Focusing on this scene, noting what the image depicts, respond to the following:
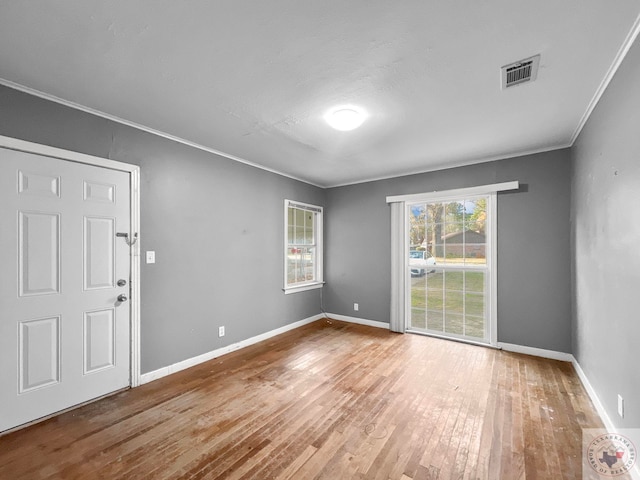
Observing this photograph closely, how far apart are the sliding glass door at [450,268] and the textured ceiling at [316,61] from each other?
1.32 m

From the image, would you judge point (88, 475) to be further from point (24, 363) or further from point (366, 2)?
point (366, 2)

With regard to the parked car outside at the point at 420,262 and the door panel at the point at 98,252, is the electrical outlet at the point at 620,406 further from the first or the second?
the door panel at the point at 98,252

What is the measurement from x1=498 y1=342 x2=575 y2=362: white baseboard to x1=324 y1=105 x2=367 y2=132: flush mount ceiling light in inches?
131

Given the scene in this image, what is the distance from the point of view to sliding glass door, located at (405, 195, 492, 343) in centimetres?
387

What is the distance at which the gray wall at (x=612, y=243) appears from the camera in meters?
1.64

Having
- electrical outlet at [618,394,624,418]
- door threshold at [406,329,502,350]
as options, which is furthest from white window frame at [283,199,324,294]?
electrical outlet at [618,394,624,418]

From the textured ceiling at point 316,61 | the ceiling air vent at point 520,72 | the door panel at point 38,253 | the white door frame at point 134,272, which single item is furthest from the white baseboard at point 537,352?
the door panel at point 38,253

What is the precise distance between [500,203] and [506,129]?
3.85 feet

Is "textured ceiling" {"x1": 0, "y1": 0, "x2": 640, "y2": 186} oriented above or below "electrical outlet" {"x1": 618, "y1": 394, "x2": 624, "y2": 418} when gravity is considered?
above

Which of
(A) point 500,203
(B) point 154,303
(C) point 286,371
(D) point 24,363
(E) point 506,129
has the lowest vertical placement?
(C) point 286,371

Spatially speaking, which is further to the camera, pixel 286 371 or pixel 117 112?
pixel 286 371

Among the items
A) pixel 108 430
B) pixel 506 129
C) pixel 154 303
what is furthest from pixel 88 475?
pixel 506 129

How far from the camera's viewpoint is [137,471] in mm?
1680

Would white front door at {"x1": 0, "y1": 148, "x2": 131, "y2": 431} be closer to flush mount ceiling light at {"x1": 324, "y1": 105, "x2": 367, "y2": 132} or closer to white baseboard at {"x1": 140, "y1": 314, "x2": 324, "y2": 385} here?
white baseboard at {"x1": 140, "y1": 314, "x2": 324, "y2": 385}
